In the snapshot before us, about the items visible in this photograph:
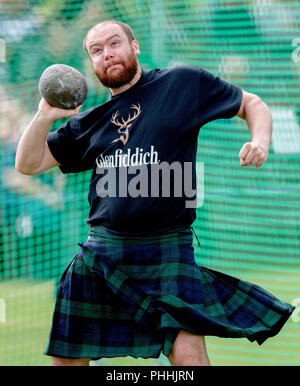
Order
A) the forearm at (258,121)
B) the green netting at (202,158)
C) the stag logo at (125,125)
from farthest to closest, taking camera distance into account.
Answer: the green netting at (202,158), the stag logo at (125,125), the forearm at (258,121)

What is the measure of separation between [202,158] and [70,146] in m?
1.99

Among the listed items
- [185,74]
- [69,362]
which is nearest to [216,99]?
[185,74]

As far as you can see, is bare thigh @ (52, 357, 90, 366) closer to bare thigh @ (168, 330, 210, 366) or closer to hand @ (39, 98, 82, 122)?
bare thigh @ (168, 330, 210, 366)

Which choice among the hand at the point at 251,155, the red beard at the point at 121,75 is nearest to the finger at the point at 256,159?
the hand at the point at 251,155

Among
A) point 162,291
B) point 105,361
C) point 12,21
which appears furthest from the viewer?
point 12,21

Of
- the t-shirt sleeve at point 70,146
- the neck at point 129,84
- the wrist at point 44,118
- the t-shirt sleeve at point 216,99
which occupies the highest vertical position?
the neck at point 129,84

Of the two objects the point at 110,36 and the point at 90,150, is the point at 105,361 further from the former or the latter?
the point at 110,36

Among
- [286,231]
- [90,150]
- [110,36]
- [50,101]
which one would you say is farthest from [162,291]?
[286,231]

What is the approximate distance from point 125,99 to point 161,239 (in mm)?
591

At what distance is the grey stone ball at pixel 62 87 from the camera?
2740 millimetres

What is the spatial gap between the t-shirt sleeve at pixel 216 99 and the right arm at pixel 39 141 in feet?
1.70

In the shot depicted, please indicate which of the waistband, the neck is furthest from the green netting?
the waistband

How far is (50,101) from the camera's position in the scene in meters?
2.76

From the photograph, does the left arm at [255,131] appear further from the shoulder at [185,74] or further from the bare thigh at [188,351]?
the bare thigh at [188,351]
